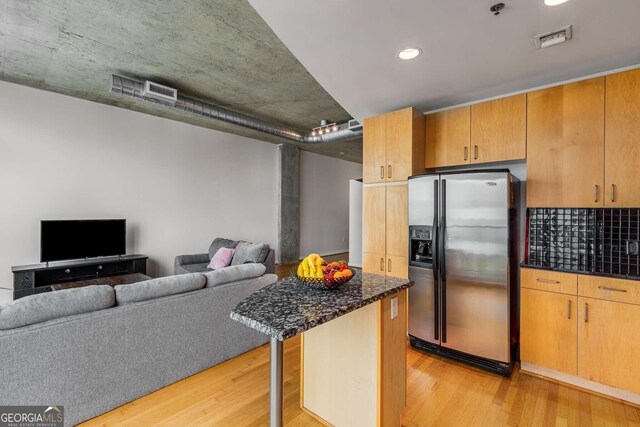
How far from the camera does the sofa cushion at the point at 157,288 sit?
2.17 metres

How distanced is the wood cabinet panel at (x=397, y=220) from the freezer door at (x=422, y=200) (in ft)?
0.54

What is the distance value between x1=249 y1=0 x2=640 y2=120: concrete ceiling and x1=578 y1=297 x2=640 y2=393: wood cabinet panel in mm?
1917

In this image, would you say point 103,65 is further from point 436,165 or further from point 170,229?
point 436,165

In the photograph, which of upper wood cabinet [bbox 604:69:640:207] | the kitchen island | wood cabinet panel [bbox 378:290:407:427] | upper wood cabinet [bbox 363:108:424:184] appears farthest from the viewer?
upper wood cabinet [bbox 363:108:424:184]

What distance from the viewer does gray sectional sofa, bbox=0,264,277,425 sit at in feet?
5.67

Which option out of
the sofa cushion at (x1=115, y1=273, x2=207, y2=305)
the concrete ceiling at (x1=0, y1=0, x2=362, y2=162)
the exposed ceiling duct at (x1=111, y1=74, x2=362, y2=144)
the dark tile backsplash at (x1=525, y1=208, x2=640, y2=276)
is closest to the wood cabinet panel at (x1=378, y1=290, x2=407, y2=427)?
the dark tile backsplash at (x1=525, y1=208, x2=640, y2=276)

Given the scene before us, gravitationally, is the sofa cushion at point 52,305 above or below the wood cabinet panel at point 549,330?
above

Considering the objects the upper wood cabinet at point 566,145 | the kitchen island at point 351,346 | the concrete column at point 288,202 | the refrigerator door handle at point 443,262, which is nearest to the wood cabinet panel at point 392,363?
the kitchen island at point 351,346

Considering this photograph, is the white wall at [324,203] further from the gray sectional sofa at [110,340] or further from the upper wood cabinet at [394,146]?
the gray sectional sofa at [110,340]

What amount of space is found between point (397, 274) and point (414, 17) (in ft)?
7.95

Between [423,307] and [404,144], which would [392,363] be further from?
[404,144]

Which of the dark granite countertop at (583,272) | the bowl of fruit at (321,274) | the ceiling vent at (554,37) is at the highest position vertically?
the ceiling vent at (554,37)

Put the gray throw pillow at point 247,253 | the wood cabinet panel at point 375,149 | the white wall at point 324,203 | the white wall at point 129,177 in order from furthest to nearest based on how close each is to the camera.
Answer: the white wall at point 324,203, the gray throw pillow at point 247,253, the white wall at point 129,177, the wood cabinet panel at point 375,149

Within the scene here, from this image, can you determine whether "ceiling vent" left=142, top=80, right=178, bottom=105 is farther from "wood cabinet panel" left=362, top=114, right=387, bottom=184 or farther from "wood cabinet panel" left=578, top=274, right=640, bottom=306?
"wood cabinet panel" left=578, top=274, right=640, bottom=306
